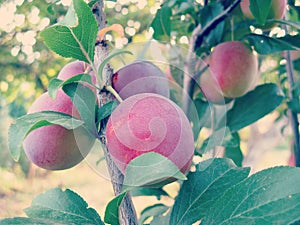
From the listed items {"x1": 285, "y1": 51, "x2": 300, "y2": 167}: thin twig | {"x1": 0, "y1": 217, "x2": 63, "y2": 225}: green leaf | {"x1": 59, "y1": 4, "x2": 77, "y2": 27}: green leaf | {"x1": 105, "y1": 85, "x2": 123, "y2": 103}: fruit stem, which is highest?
{"x1": 59, "y1": 4, "x2": 77, "y2": 27}: green leaf

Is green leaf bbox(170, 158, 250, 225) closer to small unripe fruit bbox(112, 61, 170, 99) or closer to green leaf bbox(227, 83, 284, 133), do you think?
small unripe fruit bbox(112, 61, 170, 99)

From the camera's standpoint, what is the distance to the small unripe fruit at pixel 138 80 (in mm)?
453

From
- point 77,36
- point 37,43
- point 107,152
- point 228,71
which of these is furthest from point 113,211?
point 37,43

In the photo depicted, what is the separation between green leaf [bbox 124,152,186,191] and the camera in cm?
31

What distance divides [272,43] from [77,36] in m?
0.35

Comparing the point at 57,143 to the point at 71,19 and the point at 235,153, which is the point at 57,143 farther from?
the point at 235,153

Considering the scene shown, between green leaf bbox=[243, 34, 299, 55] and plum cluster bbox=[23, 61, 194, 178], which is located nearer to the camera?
plum cluster bbox=[23, 61, 194, 178]

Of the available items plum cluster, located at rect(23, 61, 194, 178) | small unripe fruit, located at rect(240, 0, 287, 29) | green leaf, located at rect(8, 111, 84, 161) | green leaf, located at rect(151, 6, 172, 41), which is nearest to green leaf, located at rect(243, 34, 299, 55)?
small unripe fruit, located at rect(240, 0, 287, 29)

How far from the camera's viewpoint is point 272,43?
64cm

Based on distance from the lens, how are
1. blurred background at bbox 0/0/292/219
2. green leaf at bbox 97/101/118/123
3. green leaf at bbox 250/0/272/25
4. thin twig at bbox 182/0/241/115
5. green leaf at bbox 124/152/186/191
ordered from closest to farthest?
green leaf at bbox 124/152/186/191 < green leaf at bbox 97/101/118/123 < green leaf at bbox 250/0/272/25 < thin twig at bbox 182/0/241/115 < blurred background at bbox 0/0/292/219

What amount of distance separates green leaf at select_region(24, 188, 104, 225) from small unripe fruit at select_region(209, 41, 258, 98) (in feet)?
1.26

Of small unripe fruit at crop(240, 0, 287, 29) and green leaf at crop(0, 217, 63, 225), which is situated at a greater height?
small unripe fruit at crop(240, 0, 287, 29)

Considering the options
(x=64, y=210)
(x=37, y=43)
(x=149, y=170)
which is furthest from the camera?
(x=37, y=43)

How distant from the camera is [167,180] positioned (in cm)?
38
